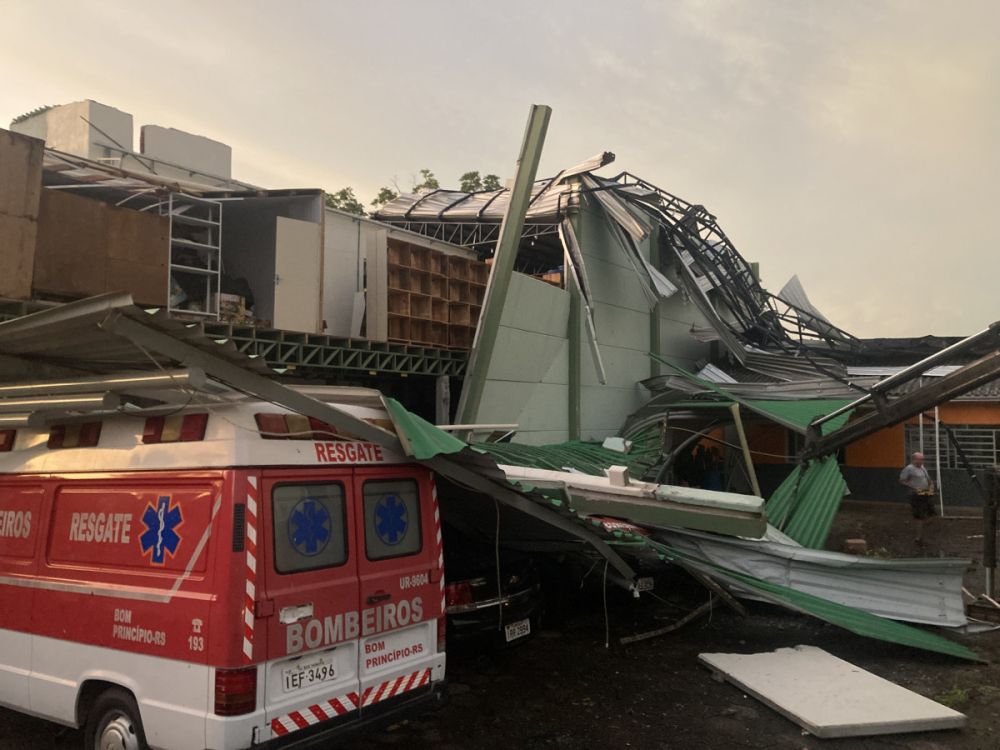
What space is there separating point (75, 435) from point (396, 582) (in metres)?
2.27

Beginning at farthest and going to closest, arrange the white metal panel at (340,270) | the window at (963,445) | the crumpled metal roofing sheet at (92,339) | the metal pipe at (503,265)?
the window at (963,445), the metal pipe at (503,265), the white metal panel at (340,270), the crumpled metal roofing sheet at (92,339)

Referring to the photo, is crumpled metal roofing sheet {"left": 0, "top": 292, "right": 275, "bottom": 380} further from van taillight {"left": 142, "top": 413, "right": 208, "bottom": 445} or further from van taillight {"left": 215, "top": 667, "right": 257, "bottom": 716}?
van taillight {"left": 215, "top": 667, "right": 257, "bottom": 716}

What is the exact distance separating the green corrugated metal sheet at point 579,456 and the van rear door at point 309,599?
11.5 feet

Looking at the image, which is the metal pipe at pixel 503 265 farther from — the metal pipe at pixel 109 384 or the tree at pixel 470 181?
the tree at pixel 470 181

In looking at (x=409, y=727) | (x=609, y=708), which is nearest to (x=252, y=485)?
(x=409, y=727)

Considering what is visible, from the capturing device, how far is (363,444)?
459 cm

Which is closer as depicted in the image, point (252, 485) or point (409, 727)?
point (252, 485)

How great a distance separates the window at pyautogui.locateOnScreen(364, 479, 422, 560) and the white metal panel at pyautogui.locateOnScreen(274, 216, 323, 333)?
709 cm

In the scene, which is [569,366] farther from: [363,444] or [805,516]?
[363,444]

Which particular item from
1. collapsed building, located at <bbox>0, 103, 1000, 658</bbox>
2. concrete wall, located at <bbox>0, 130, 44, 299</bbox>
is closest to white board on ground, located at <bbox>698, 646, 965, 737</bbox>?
collapsed building, located at <bbox>0, 103, 1000, 658</bbox>

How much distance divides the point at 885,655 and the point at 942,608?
0.75 meters

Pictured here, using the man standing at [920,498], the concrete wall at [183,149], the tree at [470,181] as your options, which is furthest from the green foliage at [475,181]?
the man standing at [920,498]

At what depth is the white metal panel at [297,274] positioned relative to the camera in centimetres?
1123

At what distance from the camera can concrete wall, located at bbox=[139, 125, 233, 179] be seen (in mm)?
18672
